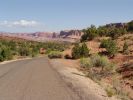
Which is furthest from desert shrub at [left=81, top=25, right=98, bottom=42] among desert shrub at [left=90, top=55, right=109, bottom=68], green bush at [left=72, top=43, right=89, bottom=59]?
desert shrub at [left=90, top=55, right=109, bottom=68]

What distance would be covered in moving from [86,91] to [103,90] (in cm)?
101

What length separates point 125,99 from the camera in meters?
14.4

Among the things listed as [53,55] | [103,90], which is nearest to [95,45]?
[53,55]

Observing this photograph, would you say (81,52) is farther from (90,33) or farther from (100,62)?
(90,33)

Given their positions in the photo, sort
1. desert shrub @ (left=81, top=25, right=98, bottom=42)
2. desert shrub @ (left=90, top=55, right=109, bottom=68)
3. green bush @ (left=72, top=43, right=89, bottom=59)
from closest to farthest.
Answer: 1. desert shrub @ (left=90, top=55, right=109, bottom=68)
2. green bush @ (left=72, top=43, right=89, bottom=59)
3. desert shrub @ (left=81, top=25, right=98, bottom=42)

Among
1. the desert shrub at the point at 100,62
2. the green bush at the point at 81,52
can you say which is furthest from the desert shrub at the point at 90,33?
the desert shrub at the point at 100,62

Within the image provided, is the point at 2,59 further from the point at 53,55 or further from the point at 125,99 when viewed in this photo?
the point at 125,99

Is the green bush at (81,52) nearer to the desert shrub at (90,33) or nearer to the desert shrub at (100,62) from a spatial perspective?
the desert shrub at (100,62)

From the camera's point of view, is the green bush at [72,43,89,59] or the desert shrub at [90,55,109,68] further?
the green bush at [72,43,89,59]

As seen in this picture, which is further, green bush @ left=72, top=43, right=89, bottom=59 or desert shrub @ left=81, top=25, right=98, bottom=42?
desert shrub @ left=81, top=25, right=98, bottom=42

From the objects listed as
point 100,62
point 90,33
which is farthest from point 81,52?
point 90,33

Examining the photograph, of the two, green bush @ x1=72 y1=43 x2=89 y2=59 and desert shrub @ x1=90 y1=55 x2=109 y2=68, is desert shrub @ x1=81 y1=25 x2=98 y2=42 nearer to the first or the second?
green bush @ x1=72 y1=43 x2=89 y2=59

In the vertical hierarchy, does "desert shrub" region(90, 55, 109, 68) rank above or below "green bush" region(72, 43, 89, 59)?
above

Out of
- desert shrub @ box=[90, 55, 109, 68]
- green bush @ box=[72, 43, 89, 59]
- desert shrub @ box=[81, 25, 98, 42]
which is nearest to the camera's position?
desert shrub @ box=[90, 55, 109, 68]
